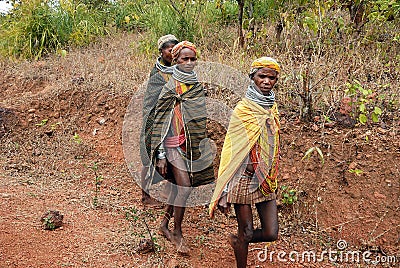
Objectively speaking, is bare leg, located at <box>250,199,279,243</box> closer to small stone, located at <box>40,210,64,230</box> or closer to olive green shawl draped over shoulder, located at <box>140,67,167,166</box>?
olive green shawl draped over shoulder, located at <box>140,67,167,166</box>

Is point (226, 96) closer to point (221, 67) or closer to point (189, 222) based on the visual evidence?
point (221, 67)

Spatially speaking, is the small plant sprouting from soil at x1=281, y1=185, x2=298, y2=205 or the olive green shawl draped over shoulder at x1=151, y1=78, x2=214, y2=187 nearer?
the olive green shawl draped over shoulder at x1=151, y1=78, x2=214, y2=187

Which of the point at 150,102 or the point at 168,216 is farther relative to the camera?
the point at 150,102

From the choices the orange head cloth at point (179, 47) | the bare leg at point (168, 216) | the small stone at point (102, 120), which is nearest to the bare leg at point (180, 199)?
the bare leg at point (168, 216)

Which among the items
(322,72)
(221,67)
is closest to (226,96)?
(221,67)

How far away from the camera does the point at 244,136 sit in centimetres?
272

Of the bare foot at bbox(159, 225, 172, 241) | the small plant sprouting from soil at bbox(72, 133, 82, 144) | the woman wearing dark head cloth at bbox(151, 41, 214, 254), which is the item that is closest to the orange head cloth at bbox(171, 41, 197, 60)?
the woman wearing dark head cloth at bbox(151, 41, 214, 254)

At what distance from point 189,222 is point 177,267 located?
32.0 inches

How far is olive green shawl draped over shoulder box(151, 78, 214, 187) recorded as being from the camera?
3.41m

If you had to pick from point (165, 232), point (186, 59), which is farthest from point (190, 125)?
point (165, 232)

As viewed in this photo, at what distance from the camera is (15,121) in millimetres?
6137

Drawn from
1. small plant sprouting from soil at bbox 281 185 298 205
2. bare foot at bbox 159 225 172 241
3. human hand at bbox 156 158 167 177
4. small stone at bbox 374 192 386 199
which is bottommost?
bare foot at bbox 159 225 172 241

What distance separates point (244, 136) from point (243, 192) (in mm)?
354

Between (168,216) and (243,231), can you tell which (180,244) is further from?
(243,231)
